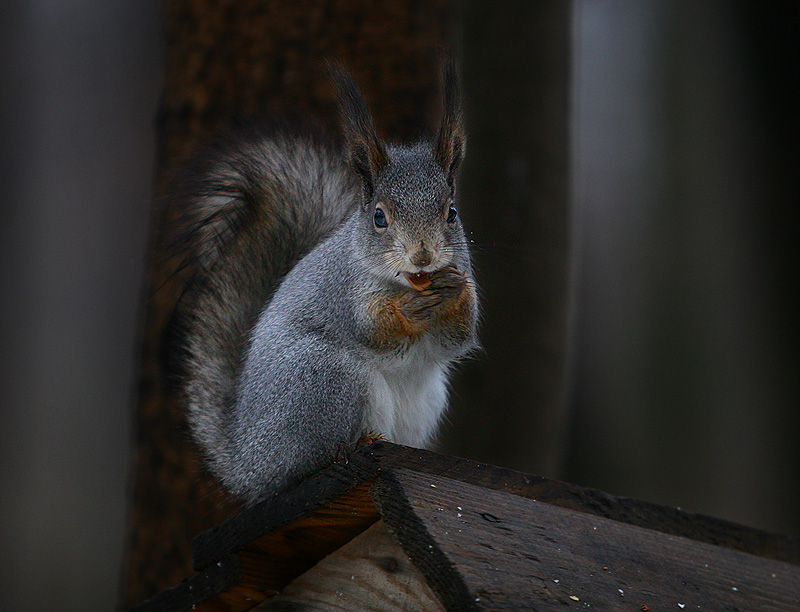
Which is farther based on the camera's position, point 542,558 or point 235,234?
point 235,234

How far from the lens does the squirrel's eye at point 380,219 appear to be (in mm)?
1471

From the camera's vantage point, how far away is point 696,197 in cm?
427

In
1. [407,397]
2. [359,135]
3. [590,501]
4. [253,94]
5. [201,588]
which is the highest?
[253,94]

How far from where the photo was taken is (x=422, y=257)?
1359mm

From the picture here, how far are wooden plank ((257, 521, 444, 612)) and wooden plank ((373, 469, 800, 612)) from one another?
0.10m

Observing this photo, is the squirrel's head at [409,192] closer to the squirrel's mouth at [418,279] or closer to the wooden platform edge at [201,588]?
the squirrel's mouth at [418,279]

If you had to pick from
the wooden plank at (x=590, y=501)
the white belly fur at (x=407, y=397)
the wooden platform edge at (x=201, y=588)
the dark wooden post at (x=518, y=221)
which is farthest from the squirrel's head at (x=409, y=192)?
the dark wooden post at (x=518, y=221)

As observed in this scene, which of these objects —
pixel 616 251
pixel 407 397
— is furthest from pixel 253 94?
pixel 616 251

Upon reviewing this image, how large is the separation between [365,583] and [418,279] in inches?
19.3

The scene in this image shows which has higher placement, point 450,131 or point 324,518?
point 450,131

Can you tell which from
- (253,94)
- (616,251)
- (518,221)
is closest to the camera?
(253,94)

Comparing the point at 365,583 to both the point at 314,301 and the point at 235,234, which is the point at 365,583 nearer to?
the point at 314,301

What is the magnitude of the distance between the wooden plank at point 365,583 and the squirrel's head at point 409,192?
442 mm

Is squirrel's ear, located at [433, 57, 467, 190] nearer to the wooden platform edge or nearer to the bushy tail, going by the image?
the bushy tail
